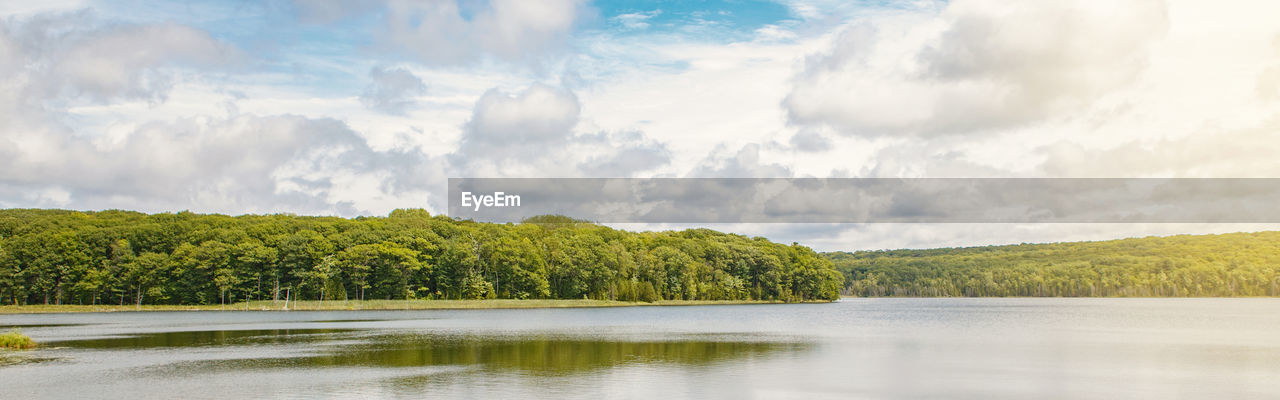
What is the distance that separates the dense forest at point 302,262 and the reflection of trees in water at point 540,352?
6154 cm

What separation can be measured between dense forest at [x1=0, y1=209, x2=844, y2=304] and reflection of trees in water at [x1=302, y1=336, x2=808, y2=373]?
61538mm

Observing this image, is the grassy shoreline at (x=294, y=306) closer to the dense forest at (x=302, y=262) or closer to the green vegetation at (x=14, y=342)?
the dense forest at (x=302, y=262)

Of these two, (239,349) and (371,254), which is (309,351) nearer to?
(239,349)

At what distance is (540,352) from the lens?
120ft

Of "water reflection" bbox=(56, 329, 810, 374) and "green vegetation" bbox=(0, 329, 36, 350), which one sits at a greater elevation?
"green vegetation" bbox=(0, 329, 36, 350)

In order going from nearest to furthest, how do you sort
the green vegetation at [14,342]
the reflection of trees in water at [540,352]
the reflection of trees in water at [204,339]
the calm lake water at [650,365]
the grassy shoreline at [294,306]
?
the calm lake water at [650,365] → the reflection of trees in water at [540,352] → the green vegetation at [14,342] → the reflection of trees in water at [204,339] → the grassy shoreline at [294,306]

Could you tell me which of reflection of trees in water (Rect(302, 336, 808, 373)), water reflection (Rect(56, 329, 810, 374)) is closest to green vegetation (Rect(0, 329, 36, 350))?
water reflection (Rect(56, 329, 810, 374))

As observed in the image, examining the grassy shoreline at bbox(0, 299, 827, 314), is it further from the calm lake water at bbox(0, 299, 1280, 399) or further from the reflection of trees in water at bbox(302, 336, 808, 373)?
the reflection of trees in water at bbox(302, 336, 808, 373)

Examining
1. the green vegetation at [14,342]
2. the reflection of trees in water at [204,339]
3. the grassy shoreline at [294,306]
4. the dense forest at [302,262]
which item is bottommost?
the grassy shoreline at [294,306]

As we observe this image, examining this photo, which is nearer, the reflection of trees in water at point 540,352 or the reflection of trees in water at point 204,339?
the reflection of trees in water at point 540,352

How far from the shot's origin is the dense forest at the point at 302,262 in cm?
9900

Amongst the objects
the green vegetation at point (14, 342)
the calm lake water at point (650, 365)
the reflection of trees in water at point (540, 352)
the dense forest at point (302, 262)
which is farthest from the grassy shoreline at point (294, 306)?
the green vegetation at point (14, 342)

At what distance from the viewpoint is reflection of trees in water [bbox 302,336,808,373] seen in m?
32.1

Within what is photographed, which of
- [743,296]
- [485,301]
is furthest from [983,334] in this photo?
[743,296]
